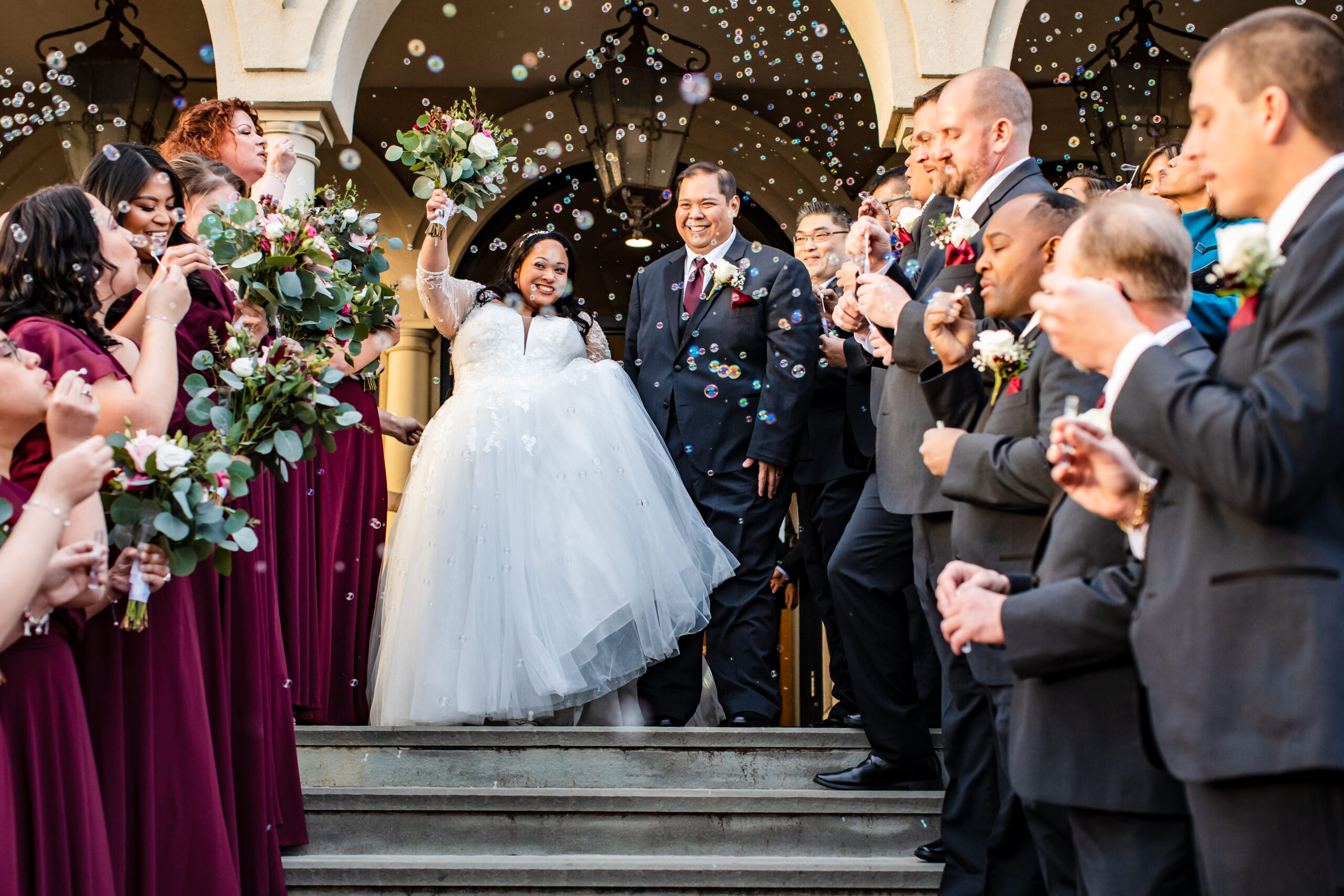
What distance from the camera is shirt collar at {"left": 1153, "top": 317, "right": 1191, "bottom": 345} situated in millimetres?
2162

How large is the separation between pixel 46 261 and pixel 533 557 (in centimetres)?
232

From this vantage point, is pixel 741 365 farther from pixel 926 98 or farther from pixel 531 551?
pixel 926 98

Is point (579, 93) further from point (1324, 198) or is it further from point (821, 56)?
point (1324, 198)

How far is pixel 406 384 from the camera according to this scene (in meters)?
9.70

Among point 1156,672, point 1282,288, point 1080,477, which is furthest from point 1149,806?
point 1282,288

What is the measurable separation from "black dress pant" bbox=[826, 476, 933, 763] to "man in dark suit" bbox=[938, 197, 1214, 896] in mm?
1942

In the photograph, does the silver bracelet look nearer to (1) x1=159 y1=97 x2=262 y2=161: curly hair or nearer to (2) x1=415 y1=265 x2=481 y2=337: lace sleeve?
(1) x1=159 y1=97 x2=262 y2=161: curly hair

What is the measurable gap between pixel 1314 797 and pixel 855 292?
8.16 feet

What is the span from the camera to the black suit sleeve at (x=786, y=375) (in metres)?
5.24

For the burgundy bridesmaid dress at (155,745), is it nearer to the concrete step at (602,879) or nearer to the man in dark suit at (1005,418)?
the concrete step at (602,879)

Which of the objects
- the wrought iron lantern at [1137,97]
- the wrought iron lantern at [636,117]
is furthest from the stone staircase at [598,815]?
the wrought iron lantern at [1137,97]

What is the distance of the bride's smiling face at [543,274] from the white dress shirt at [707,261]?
1.97 ft

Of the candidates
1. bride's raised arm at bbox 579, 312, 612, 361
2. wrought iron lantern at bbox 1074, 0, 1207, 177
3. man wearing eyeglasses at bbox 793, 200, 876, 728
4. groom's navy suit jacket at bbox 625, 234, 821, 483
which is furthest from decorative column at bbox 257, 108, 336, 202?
wrought iron lantern at bbox 1074, 0, 1207, 177

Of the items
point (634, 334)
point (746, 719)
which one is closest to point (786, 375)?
point (634, 334)
